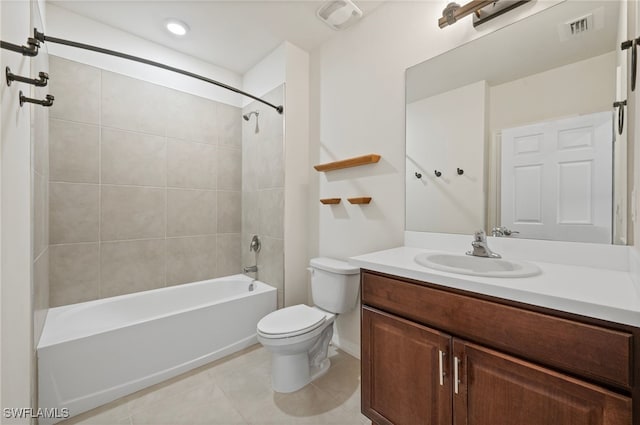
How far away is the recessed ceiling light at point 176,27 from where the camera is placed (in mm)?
2004

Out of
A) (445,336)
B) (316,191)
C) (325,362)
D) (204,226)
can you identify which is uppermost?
(316,191)

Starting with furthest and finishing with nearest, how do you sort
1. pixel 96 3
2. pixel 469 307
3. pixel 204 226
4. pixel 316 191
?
pixel 204 226 < pixel 316 191 < pixel 96 3 < pixel 469 307

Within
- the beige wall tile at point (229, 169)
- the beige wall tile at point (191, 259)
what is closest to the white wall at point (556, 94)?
the beige wall tile at point (229, 169)

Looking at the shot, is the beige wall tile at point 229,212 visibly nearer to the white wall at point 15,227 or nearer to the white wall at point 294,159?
the white wall at point 294,159

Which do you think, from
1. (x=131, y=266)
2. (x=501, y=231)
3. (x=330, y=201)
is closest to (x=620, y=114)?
(x=501, y=231)

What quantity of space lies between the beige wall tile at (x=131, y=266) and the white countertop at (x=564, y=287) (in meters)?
2.05

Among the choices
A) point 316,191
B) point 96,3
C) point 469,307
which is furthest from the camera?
point 316,191

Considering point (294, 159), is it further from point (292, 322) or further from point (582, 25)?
point (582, 25)

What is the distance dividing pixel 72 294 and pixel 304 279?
176 cm

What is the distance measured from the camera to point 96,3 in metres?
1.82

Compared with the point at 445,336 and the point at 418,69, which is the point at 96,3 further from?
the point at 445,336

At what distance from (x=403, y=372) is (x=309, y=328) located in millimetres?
649

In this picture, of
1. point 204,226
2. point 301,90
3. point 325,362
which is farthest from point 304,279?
point 301,90

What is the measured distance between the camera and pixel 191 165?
8.13 feet
